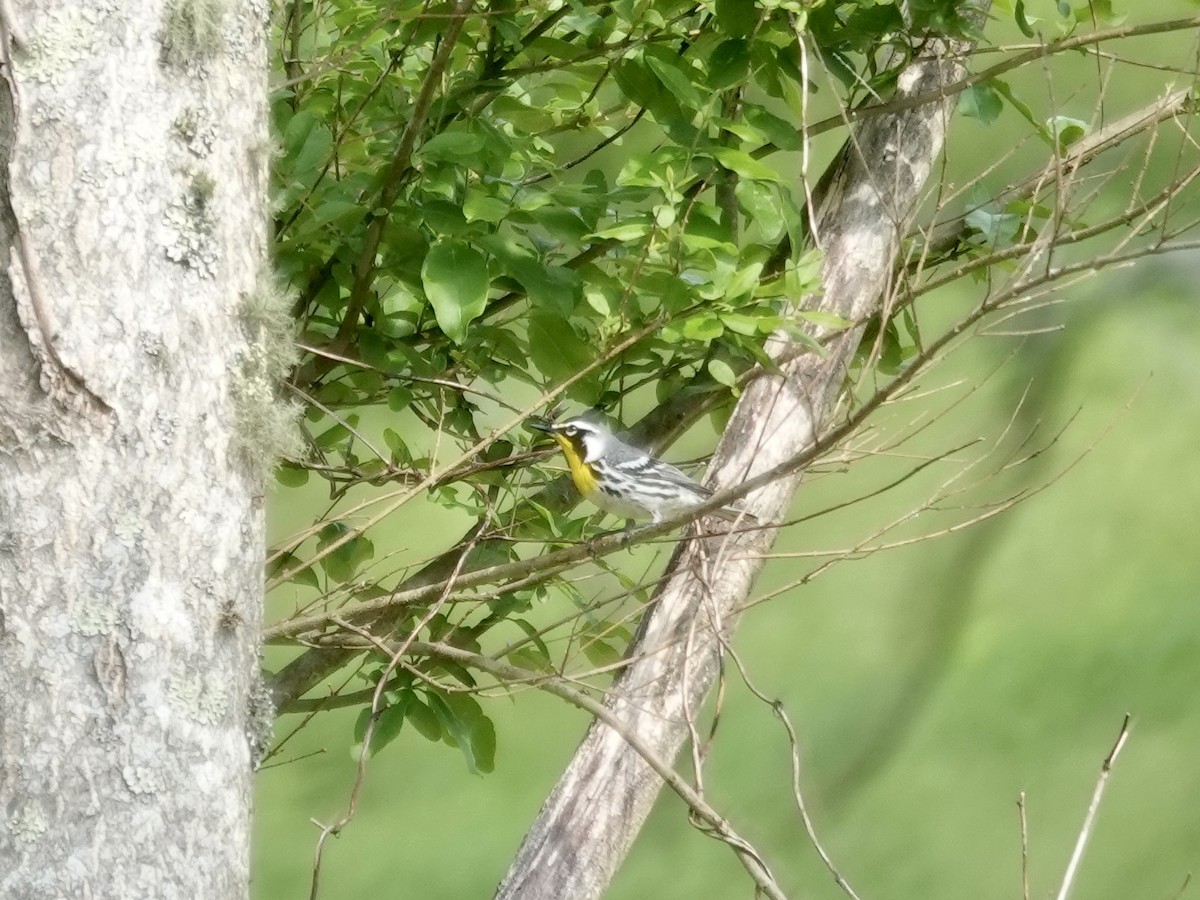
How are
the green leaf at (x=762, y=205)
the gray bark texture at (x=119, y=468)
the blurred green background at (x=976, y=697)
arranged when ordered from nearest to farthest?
the gray bark texture at (x=119, y=468) → the green leaf at (x=762, y=205) → the blurred green background at (x=976, y=697)

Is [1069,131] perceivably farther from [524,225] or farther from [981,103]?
[524,225]

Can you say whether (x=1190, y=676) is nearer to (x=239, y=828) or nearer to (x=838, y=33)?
(x=838, y=33)

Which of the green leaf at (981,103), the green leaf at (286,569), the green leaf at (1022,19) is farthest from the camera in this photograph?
the green leaf at (286,569)

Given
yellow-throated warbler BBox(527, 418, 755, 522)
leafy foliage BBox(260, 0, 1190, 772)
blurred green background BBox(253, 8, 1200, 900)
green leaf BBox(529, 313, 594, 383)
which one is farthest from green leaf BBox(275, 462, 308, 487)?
blurred green background BBox(253, 8, 1200, 900)

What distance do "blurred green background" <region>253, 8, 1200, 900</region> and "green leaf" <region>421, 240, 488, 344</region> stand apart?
151cm

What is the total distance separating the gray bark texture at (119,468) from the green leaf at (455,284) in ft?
0.83

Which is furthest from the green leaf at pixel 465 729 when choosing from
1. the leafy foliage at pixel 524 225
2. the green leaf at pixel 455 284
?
the green leaf at pixel 455 284

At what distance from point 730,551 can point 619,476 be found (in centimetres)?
35

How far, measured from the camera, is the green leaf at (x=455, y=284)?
1.32 metres

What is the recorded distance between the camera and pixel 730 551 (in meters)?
1.65

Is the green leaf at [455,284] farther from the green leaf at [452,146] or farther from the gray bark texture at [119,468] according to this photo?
the gray bark texture at [119,468]

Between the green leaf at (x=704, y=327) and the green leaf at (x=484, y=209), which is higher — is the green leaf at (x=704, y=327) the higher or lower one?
the lower one

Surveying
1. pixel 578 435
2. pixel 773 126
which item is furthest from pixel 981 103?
pixel 578 435

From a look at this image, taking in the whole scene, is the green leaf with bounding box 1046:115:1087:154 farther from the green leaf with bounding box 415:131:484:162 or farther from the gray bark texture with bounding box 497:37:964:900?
the green leaf with bounding box 415:131:484:162
